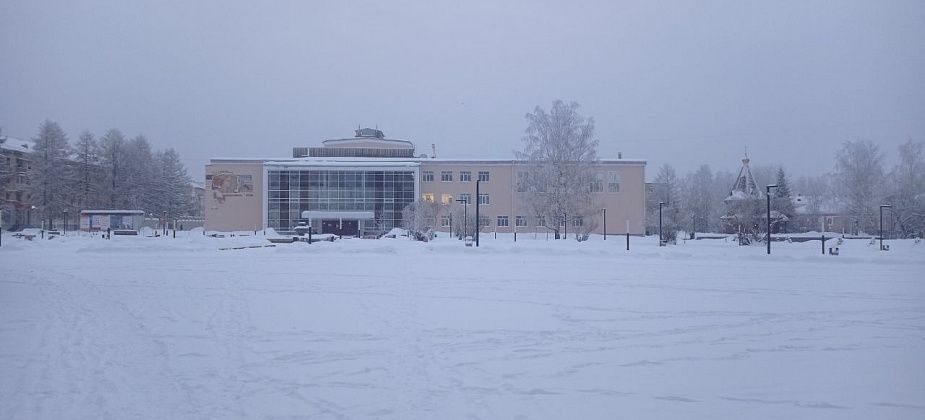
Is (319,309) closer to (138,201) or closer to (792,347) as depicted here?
(792,347)

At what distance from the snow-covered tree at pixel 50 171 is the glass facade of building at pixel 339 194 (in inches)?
865

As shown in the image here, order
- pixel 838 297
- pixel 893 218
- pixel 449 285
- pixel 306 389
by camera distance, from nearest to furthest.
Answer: pixel 306 389, pixel 838 297, pixel 449 285, pixel 893 218

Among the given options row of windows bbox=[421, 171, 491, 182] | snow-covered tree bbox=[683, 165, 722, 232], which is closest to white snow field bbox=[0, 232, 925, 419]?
row of windows bbox=[421, 171, 491, 182]

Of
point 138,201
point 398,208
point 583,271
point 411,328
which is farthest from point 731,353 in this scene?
point 138,201

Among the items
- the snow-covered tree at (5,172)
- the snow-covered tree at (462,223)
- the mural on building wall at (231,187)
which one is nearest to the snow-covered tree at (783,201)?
the snow-covered tree at (462,223)

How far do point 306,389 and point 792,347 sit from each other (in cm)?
666

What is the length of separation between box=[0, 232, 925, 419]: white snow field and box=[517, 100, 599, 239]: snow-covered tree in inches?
1374

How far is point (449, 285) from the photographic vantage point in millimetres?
17188

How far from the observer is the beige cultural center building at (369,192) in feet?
249

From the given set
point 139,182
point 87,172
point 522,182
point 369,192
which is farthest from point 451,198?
point 87,172

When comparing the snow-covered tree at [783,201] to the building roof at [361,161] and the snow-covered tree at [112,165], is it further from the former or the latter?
the snow-covered tree at [112,165]

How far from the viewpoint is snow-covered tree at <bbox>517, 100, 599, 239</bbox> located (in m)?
54.2

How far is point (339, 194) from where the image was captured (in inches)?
3002

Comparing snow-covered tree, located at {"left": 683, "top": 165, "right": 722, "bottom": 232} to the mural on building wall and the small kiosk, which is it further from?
the small kiosk
